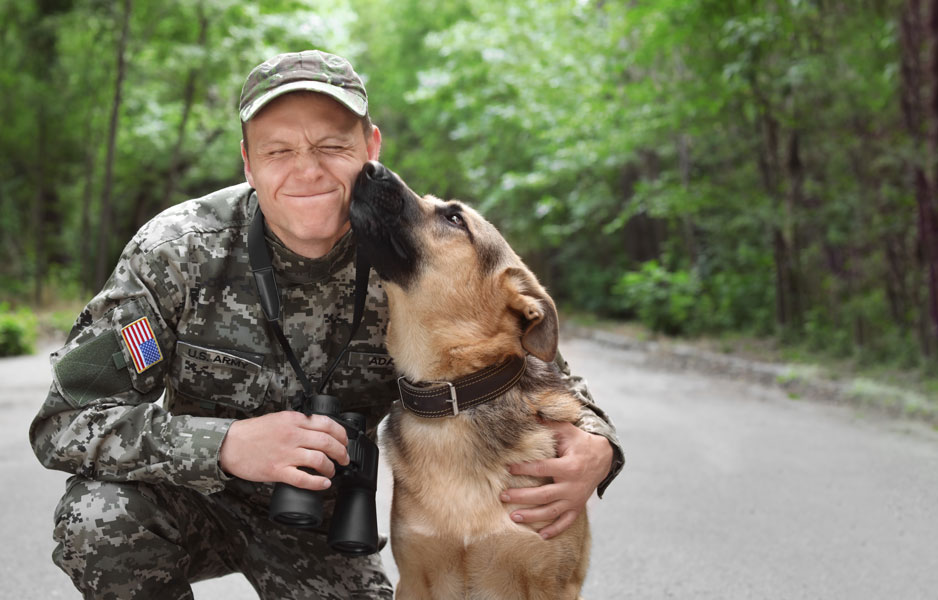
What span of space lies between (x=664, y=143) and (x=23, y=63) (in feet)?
41.7

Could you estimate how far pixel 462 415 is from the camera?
259 centimetres

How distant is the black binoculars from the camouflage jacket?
29 centimetres

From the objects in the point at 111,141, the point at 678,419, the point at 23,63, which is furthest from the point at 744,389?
the point at 23,63

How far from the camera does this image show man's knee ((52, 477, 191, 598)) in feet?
7.66

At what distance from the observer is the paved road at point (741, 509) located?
3.47 metres

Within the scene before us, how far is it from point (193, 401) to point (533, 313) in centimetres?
120

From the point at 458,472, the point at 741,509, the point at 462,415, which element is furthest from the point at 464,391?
the point at 741,509

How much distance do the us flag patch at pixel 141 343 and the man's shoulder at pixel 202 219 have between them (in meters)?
0.27

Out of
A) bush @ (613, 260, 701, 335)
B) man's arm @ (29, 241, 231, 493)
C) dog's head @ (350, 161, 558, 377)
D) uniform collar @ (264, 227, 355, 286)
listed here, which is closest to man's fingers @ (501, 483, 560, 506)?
dog's head @ (350, 161, 558, 377)

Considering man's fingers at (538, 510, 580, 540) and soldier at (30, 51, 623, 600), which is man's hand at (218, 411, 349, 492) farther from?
man's fingers at (538, 510, 580, 540)

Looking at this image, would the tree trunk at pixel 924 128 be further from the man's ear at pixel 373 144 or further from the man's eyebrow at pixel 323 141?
the man's eyebrow at pixel 323 141

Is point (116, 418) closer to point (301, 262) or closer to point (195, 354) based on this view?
point (195, 354)

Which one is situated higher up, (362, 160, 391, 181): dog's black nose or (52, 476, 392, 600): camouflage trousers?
(362, 160, 391, 181): dog's black nose

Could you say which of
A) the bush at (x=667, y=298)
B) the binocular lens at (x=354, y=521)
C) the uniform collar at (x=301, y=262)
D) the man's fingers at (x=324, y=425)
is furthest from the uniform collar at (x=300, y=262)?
the bush at (x=667, y=298)
